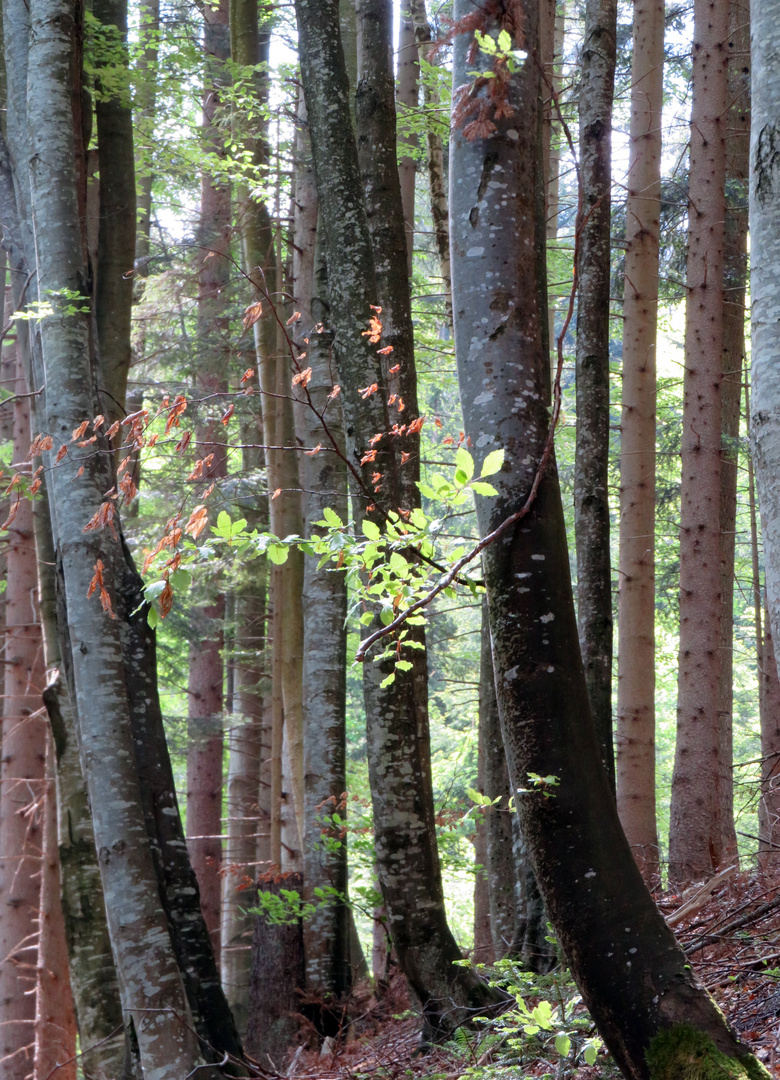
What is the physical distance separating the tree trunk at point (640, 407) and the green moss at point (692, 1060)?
6.13 m

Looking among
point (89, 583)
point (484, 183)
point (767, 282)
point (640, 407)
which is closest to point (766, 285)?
point (767, 282)

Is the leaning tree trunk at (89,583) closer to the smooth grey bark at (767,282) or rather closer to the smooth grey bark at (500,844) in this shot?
the smooth grey bark at (500,844)

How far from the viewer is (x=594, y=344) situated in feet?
23.4

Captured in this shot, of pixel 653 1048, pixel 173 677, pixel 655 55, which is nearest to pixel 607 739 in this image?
pixel 653 1048

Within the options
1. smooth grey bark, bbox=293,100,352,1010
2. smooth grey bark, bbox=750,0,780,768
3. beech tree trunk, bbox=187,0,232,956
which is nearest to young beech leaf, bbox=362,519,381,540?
smooth grey bark, bbox=750,0,780,768

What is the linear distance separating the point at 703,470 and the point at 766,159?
6833 mm

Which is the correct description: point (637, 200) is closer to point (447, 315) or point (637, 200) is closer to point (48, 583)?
point (447, 315)

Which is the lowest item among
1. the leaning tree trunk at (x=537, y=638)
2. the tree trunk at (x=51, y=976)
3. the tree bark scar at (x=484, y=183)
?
the tree trunk at (x=51, y=976)

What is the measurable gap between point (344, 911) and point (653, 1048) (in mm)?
5591

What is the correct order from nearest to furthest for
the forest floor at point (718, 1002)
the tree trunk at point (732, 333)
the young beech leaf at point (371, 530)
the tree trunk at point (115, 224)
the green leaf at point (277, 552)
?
the young beech leaf at point (371, 530) → the green leaf at point (277, 552) → the forest floor at point (718, 1002) → the tree trunk at point (115, 224) → the tree trunk at point (732, 333)

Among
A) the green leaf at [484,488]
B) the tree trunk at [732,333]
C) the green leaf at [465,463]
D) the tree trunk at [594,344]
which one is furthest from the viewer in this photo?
the tree trunk at [732,333]

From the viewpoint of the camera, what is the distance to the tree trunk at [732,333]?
1078cm

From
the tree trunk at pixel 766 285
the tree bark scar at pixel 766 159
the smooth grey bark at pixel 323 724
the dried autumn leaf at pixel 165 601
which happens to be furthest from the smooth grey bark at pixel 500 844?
the tree bark scar at pixel 766 159

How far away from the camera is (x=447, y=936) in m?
5.32
